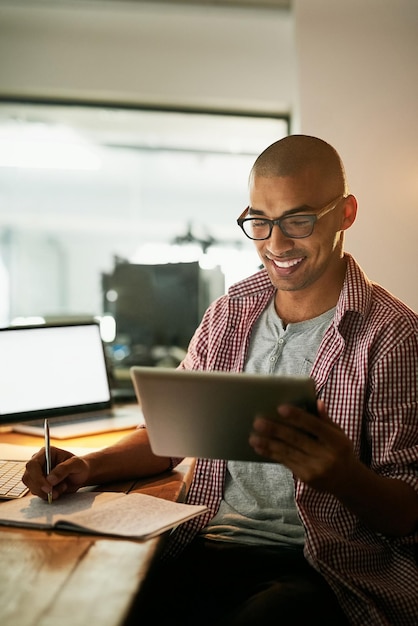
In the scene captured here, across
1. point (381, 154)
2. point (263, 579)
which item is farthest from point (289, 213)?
point (381, 154)

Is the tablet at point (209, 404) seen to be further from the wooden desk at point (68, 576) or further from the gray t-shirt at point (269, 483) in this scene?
the gray t-shirt at point (269, 483)

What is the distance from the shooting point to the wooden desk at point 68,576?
84 centimetres

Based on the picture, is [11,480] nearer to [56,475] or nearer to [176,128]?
[56,475]

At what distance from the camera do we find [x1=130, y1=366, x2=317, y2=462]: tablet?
3.31 ft

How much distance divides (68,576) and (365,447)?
0.72 m

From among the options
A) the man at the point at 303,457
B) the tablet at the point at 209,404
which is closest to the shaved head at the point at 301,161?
the man at the point at 303,457

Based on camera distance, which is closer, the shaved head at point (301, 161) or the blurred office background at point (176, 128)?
the shaved head at point (301, 161)

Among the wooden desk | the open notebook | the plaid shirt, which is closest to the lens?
the wooden desk

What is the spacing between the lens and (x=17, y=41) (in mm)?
3316

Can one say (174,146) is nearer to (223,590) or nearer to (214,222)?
(214,222)

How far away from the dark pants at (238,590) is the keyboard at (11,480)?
1.15 ft

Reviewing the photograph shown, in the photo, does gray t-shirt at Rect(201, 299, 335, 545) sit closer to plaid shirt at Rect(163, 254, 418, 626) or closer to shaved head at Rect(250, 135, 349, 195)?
plaid shirt at Rect(163, 254, 418, 626)

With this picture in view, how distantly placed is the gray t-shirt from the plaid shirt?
1.7 inches

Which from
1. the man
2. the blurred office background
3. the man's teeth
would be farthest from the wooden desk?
the blurred office background
